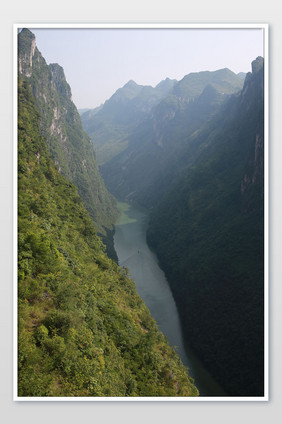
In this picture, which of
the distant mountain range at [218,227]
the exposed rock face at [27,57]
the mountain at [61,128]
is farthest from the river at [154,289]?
the exposed rock face at [27,57]

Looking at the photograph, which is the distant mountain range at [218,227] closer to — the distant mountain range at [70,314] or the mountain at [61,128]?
the distant mountain range at [70,314]

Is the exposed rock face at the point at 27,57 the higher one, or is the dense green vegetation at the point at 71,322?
the exposed rock face at the point at 27,57

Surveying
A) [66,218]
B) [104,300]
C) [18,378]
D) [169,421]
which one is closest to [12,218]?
[18,378]

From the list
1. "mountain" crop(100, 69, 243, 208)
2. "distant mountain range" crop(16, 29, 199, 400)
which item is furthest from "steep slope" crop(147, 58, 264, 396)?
"mountain" crop(100, 69, 243, 208)

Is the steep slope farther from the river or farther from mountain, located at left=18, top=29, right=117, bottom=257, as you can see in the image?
mountain, located at left=18, top=29, right=117, bottom=257

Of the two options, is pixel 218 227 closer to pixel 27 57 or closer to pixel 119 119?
pixel 27 57

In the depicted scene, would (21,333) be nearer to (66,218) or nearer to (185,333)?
(66,218)
